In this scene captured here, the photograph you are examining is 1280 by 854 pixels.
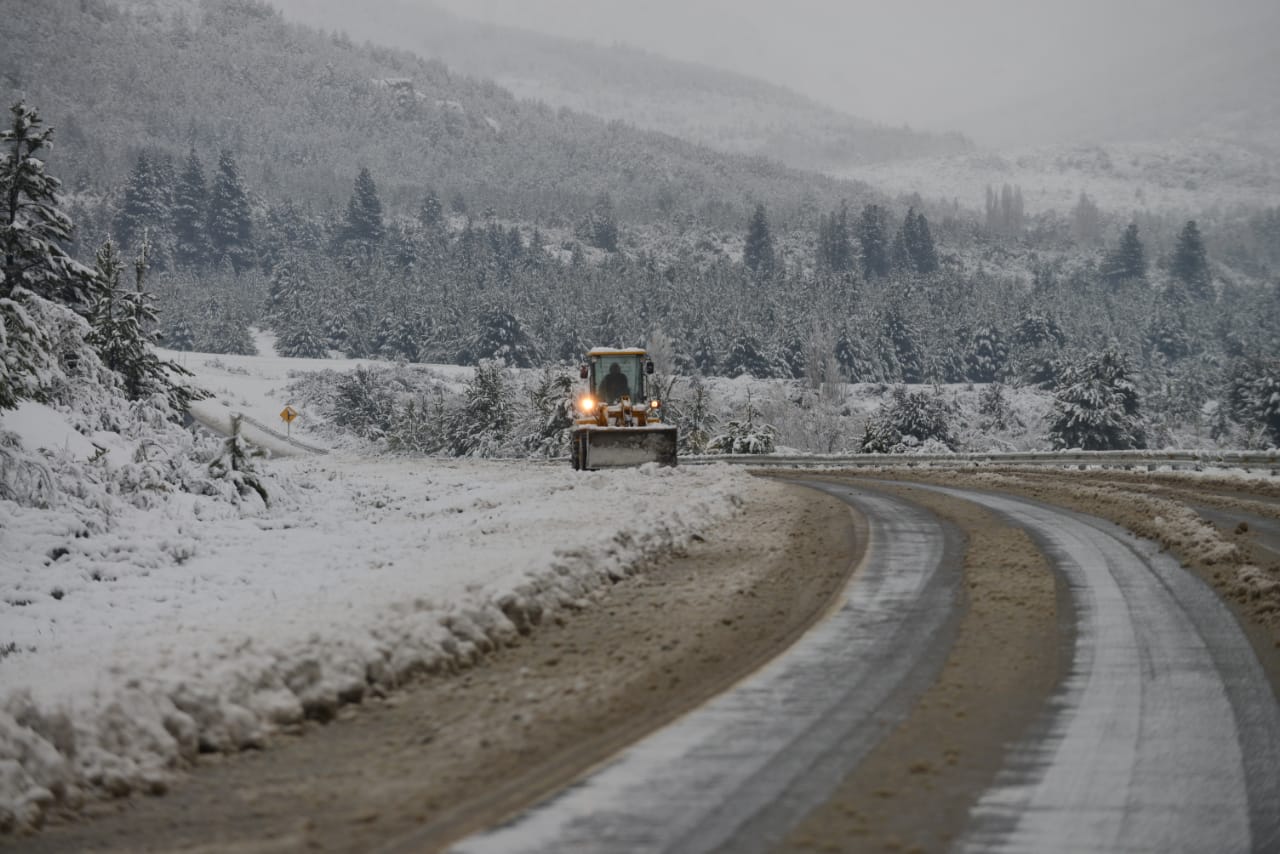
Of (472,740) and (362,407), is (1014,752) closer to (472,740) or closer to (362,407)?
(472,740)

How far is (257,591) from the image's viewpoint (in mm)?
12453

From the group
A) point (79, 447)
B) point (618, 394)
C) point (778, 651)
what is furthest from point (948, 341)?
point (778, 651)

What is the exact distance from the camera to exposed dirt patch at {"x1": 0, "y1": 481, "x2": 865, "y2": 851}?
3822 mm

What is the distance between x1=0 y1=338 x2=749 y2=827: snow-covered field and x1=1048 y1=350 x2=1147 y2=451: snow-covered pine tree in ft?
137

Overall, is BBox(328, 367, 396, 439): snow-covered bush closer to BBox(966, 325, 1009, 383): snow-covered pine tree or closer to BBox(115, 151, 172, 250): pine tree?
BBox(966, 325, 1009, 383): snow-covered pine tree

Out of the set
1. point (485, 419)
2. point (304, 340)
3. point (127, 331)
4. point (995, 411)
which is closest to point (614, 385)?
point (127, 331)

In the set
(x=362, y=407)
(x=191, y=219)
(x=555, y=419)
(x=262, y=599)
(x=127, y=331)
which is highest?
(x=191, y=219)

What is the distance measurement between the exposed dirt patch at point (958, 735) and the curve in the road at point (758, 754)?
12cm

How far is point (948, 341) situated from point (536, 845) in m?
126

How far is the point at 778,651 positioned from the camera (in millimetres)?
6211

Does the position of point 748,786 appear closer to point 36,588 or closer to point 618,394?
point 36,588

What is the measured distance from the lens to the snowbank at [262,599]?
467 cm

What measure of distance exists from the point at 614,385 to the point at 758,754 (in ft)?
70.1

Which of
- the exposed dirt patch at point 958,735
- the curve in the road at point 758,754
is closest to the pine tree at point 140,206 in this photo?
the exposed dirt patch at point 958,735
